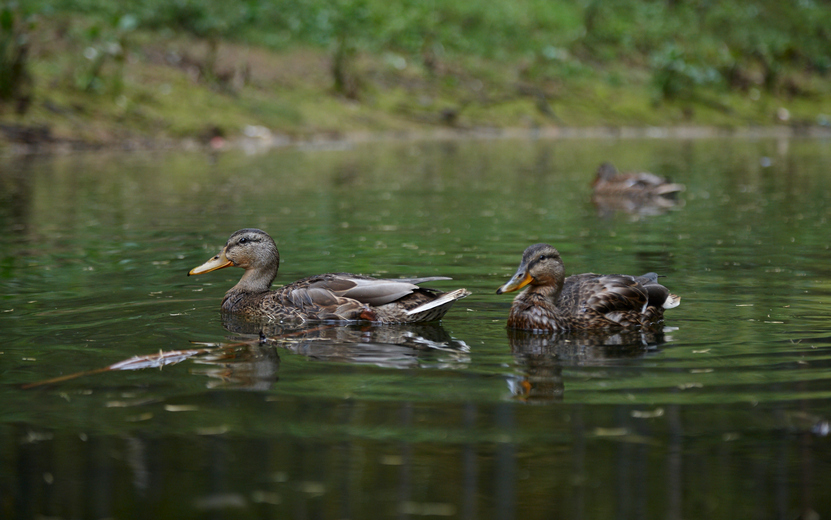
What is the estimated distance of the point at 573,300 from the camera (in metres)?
7.28

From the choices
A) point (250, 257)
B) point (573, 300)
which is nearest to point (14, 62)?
point (250, 257)

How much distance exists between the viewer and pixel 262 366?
6109 mm

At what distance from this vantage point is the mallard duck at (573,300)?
714 cm

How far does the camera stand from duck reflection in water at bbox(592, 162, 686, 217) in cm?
1728

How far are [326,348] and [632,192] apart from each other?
1258cm

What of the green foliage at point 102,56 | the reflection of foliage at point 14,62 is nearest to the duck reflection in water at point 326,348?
the reflection of foliage at point 14,62

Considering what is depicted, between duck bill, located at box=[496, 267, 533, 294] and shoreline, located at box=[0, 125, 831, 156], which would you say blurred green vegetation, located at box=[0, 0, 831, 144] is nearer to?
shoreline, located at box=[0, 125, 831, 156]

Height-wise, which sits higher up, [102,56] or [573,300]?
[102,56]

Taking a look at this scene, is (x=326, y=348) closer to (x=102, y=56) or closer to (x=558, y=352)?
(x=558, y=352)

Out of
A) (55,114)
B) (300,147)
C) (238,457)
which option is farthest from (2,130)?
(238,457)

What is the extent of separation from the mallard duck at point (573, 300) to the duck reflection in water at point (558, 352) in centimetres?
9

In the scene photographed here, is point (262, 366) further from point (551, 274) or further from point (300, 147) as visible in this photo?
point (300, 147)

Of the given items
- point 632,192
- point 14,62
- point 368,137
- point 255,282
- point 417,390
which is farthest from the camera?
point 368,137

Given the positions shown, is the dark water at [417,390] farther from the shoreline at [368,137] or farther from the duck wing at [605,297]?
the shoreline at [368,137]
